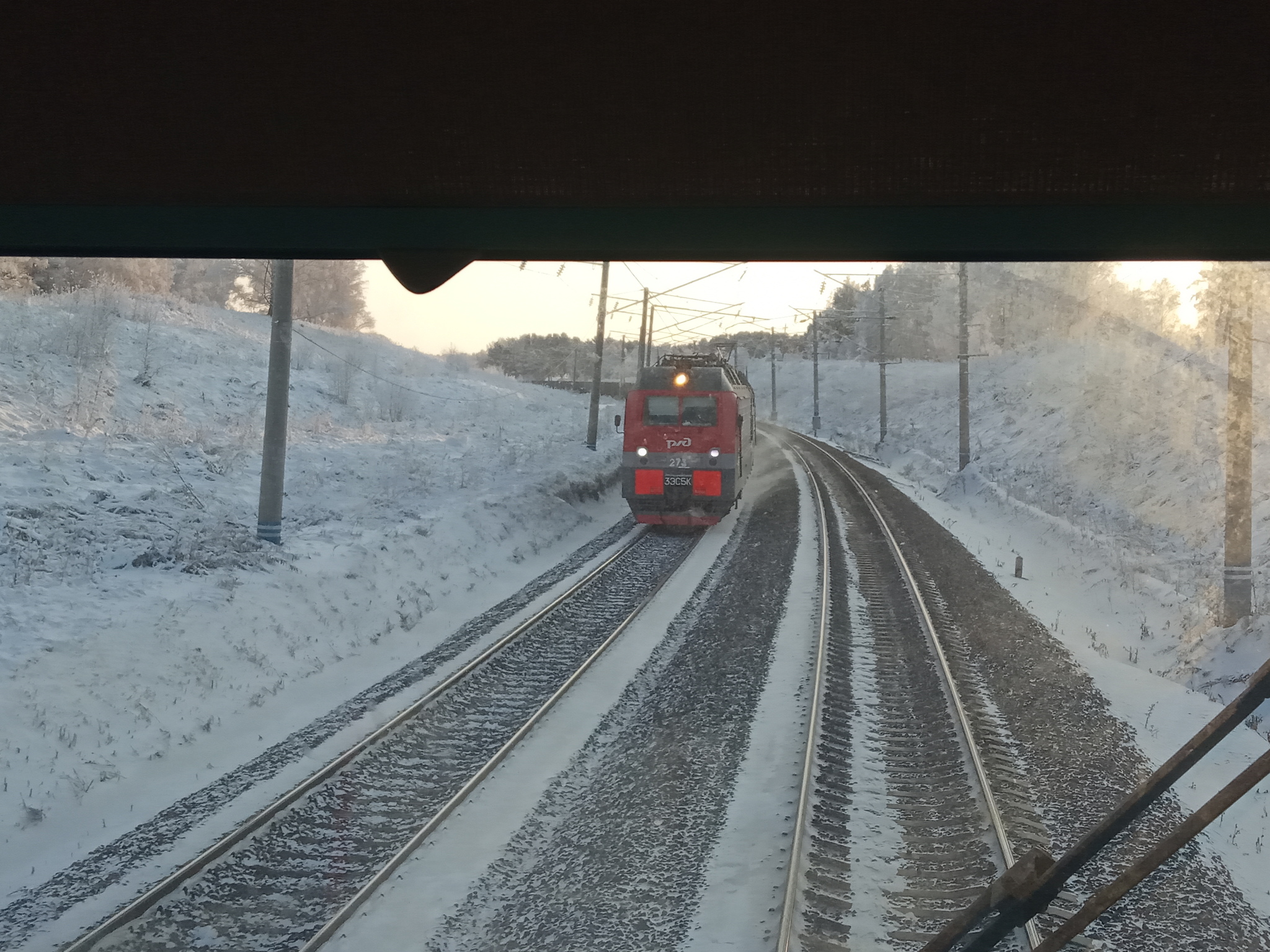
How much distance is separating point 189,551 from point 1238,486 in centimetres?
1412

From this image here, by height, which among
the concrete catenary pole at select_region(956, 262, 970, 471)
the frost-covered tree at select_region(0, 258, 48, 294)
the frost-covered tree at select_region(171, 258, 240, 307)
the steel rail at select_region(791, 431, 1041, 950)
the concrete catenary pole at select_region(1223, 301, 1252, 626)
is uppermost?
the frost-covered tree at select_region(171, 258, 240, 307)

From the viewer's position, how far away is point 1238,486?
11977 millimetres

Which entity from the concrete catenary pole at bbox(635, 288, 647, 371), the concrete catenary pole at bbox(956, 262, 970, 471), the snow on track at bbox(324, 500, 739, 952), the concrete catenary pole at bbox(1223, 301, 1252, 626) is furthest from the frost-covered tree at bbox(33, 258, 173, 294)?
the concrete catenary pole at bbox(1223, 301, 1252, 626)

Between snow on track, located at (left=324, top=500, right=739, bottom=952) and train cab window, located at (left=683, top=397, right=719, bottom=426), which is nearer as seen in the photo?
snow on track, located at (left=324, top=500, right=739, bottom=952)

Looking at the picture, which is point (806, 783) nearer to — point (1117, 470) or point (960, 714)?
point (960, 714)

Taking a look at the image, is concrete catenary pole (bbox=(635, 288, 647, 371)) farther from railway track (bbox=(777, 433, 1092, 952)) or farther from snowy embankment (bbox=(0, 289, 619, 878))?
railway track (bbox=(777, 433, 1092, 952))

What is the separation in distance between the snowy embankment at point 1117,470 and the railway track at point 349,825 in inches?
314

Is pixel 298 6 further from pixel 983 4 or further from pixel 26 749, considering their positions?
pixel 26 749

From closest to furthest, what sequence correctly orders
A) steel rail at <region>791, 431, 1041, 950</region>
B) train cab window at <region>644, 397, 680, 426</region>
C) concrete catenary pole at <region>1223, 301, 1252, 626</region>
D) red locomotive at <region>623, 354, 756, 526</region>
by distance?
steel rail at <region>791, 431, 1041, 950</region>
concrete catenary pole at <region>1223, 301, 1252, 626</region>
red locomotive at <region>623, 354, 756, 526</region>
train cab window at <region>644, 397, 680, 426</region>

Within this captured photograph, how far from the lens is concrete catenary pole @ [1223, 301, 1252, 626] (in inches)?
458

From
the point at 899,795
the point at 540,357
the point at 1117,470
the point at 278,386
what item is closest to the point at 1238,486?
the point at 899,795

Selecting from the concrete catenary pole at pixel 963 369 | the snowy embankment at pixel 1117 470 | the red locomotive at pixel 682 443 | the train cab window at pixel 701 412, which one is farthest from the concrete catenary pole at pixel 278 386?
the concrete catenary pole at pixel 963 369

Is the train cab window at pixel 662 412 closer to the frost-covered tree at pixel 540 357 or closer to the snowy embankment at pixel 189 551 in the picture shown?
the snowy embankment at pixel 189 551

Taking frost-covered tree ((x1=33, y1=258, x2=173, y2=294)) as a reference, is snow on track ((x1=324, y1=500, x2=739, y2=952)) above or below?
below
